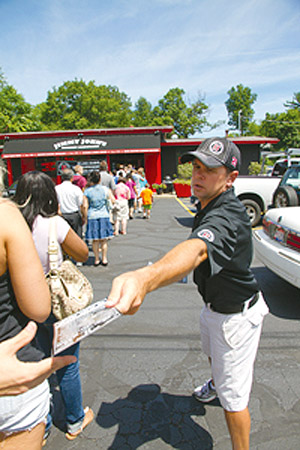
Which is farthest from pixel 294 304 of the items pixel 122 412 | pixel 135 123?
pixel 135 123

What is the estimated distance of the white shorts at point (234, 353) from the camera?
175 centimetres

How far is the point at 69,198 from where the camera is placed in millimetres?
5648

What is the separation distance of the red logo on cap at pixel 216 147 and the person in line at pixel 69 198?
4.24 m

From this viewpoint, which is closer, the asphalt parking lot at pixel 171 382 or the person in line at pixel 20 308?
the person in line at pixel 20 308

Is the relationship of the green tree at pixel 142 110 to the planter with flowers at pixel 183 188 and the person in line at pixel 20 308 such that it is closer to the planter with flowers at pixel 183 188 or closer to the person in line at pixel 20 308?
the planter with flowers at pixel 183 188

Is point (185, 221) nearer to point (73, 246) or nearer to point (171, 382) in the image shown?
point (171, 382)

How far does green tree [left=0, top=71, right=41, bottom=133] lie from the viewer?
29472mm

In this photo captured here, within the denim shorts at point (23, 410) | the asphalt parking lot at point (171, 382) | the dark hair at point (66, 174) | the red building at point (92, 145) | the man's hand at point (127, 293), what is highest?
the red building at point (92, 145)

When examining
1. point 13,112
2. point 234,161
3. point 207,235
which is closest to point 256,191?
point 234,161

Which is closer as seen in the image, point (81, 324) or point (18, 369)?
point (81, 324)

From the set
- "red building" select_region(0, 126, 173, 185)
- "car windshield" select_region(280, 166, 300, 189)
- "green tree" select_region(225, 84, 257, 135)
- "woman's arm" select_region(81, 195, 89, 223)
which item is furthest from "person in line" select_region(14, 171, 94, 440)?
"green tree" select_region(225, 84, 257, 135)

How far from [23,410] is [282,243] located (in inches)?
148

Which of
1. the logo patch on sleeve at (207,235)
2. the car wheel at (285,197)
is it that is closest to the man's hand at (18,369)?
the logo patch on sleeve at (207,235)

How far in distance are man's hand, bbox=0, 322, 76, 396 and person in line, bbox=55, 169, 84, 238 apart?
4606mm
